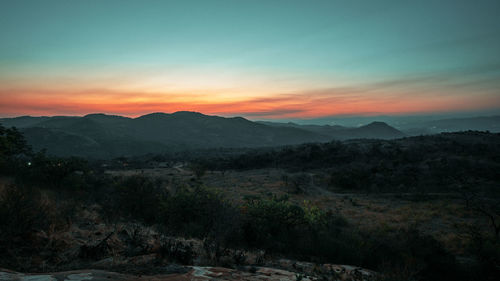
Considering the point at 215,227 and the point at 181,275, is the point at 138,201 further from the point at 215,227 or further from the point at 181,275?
the point at 181,275

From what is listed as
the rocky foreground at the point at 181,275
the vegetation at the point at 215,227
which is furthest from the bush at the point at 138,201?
the rocky foreground at the point at 181,275

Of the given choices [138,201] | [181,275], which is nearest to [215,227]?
[181,275]

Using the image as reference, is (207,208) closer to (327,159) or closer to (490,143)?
(327,159)

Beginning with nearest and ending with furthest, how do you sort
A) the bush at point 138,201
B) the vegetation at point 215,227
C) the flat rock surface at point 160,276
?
the flat rock surface at point 160,276 < the vegetation at point 215,227 < the bush at point 138,201

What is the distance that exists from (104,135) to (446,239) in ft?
611

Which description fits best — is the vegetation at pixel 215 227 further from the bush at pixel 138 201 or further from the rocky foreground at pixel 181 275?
the rocky foreground at pixel 181 275

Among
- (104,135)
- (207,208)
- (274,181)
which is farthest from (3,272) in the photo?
(104,135)

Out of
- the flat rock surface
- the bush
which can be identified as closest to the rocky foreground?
the flat rock surface

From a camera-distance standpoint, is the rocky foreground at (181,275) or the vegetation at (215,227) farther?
the vegetation at (215,227)

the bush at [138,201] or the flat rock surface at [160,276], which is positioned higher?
the flat rock surface at [160,276]

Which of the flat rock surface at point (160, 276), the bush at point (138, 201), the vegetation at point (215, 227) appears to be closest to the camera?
the flat rock surface at point (160, 276)

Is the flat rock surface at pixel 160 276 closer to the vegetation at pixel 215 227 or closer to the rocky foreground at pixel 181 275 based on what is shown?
the rocky foreground at pixel 181 275

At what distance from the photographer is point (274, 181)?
1384 inches

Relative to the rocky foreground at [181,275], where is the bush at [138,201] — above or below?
below
